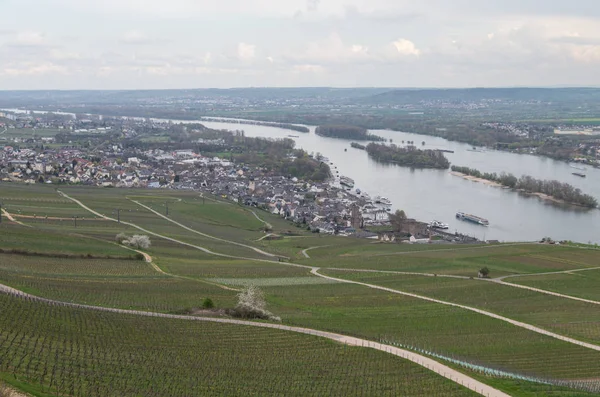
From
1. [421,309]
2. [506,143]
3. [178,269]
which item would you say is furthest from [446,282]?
[506,143]

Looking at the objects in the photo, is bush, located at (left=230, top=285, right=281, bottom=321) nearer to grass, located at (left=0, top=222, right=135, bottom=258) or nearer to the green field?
the green field

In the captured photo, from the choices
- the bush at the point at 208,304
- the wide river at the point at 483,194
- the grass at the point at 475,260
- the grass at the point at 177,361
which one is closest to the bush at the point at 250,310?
the bush at the point at 208,304

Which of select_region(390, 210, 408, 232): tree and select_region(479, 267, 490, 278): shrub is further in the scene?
select_region(390, 210, 408, 232): tree

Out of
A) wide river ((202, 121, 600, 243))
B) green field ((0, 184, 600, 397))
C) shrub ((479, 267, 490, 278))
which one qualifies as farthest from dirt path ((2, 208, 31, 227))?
wide river ((202, 121, 600, 243))

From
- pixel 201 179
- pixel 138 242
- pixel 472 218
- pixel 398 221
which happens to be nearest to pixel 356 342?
pixel 138 242

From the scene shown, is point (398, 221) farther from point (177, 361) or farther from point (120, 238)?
point (177, 361)

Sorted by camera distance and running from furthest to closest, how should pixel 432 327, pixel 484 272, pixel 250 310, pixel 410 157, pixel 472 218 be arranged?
pixel 410 157, pixel 472 218, pixel 484 272, pixel 432 327, pixel 250 310
